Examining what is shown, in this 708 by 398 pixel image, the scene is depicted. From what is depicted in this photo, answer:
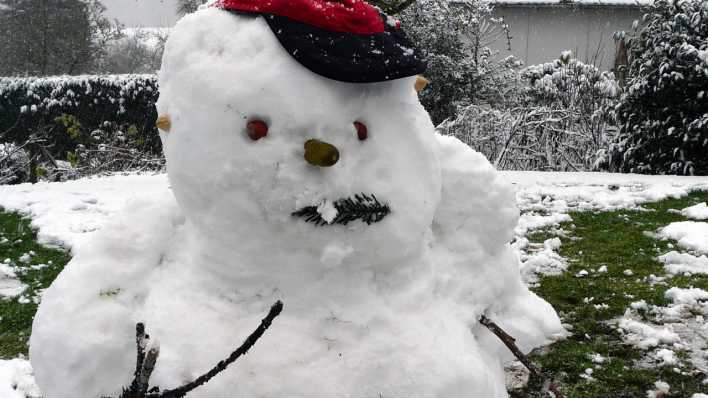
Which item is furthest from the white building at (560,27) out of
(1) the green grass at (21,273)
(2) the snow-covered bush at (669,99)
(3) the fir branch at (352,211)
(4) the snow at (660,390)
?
(3) the fir branch at (352,211)

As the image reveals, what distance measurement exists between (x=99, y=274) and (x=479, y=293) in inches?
46.7

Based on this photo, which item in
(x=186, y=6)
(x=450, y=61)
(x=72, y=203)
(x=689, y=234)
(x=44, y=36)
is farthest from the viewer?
(x=186, y=6)

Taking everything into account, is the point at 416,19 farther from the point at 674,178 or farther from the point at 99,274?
the point at 99,274

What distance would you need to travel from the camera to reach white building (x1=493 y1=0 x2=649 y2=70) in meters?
16.4

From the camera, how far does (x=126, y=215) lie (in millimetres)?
2080

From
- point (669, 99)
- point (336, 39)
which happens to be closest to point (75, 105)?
point (669, 99)

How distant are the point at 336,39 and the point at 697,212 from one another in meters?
4.70

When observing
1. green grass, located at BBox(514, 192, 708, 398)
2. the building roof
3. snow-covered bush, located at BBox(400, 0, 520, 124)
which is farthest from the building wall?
green grass, located at BBox(514, 192, 708, 398)

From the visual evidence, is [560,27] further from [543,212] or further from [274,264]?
[274,264]

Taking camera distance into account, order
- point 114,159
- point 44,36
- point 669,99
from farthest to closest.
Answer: point 44,36, point 114,159, point 669,99

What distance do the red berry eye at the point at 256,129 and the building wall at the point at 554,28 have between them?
15719 mm

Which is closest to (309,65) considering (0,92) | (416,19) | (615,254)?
(615,254)

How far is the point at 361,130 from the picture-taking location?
70.0 inches

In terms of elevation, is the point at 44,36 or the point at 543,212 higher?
the point at 543,212
